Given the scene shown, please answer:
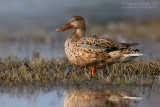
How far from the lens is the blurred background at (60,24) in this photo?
11.9 m

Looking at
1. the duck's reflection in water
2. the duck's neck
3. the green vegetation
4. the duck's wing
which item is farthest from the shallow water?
the duck's neck

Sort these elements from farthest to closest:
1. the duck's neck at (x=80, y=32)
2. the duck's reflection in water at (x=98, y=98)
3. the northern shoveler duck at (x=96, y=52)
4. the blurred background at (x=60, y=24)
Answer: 1. the blurred background at (x=60, y=24)
2. the duck's neck at (x=80, y=32)
3. the northern shoveler duck at (x=96, y=52)
4. the duck's reflection in water at (x=98, y=98)

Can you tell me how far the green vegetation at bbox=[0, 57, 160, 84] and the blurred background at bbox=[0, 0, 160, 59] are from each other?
1.40m

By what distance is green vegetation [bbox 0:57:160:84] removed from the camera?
676 centimetres

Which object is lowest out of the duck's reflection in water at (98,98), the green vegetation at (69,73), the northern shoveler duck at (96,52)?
the duck's reflection in water at (98,98)

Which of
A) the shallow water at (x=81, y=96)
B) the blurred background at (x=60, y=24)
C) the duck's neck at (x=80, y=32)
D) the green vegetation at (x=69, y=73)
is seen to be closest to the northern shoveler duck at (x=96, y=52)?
the green vegetation at (x=69, y=73)

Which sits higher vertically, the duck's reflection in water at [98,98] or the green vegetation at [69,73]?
the green vegetation at [69,73]

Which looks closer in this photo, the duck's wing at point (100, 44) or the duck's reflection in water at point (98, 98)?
the duck's reflection in water at point (98, 98)

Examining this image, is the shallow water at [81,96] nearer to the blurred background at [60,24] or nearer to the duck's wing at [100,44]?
the duck's wing at [100,44]

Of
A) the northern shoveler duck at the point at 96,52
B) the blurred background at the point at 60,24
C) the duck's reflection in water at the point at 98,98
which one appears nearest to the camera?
the duck's reflection in water at the point at 98,98

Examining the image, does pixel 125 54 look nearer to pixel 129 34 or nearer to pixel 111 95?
pixel 111 95

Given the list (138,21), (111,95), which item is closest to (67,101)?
(111,95)

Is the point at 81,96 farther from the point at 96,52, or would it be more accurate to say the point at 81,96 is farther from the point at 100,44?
the point at 100,44

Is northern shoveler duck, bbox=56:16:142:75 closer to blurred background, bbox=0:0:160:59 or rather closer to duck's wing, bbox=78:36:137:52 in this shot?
duck's wing, bbox=78:36:137:52
